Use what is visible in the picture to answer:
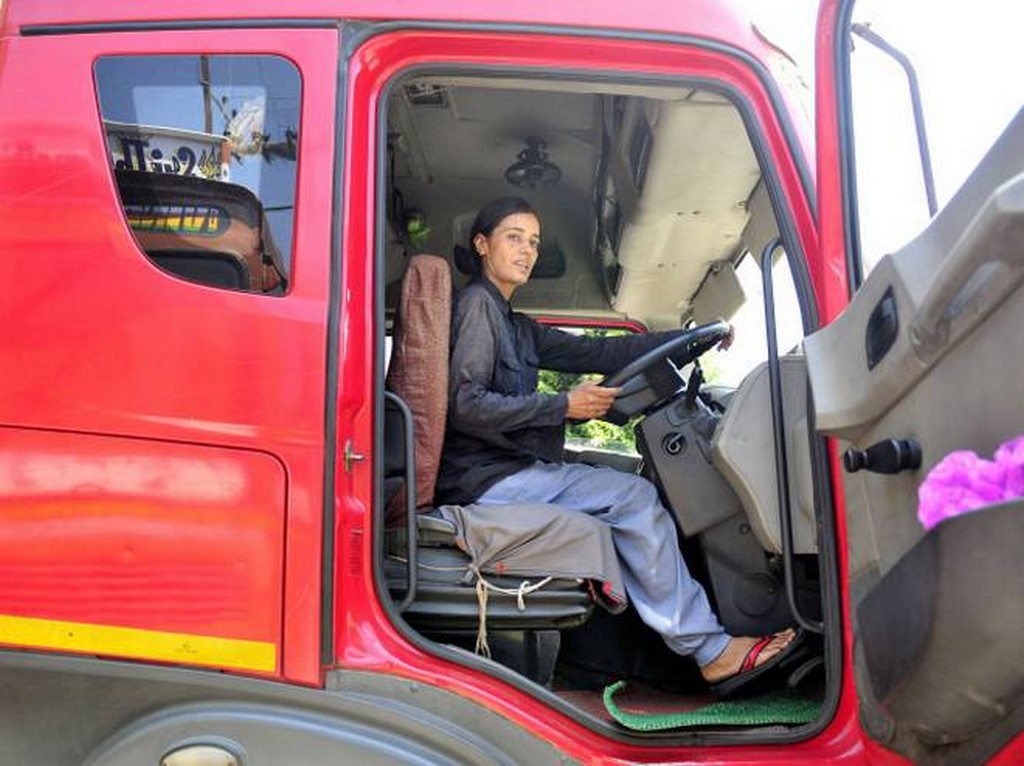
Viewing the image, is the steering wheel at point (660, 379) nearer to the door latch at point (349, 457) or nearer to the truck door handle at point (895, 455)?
the door latch at point (349, 457)

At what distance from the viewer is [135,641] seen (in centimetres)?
160

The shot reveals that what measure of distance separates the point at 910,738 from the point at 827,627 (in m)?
0.36

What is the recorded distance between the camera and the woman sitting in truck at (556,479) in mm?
2041

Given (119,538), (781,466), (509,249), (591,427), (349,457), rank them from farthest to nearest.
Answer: (591,427), (509,249), (781,466), (349,457), (119,538)

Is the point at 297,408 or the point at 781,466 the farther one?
the point at 781,466

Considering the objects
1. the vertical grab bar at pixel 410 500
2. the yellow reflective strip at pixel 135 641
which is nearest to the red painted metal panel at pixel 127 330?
the yellow reflective strip at pixel 135 641

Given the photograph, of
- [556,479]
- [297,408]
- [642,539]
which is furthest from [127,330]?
[642,539]

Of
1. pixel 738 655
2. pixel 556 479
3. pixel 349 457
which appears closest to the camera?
pixel 349 457

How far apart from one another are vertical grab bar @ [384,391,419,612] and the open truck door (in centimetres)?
83

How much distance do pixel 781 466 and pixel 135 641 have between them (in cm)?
130

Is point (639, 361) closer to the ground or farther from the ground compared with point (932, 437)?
farther from the ground

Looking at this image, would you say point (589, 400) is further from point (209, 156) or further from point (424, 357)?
point (209, 156)

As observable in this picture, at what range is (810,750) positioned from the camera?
5.55 feet

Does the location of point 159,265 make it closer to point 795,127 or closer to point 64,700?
point 64,700
